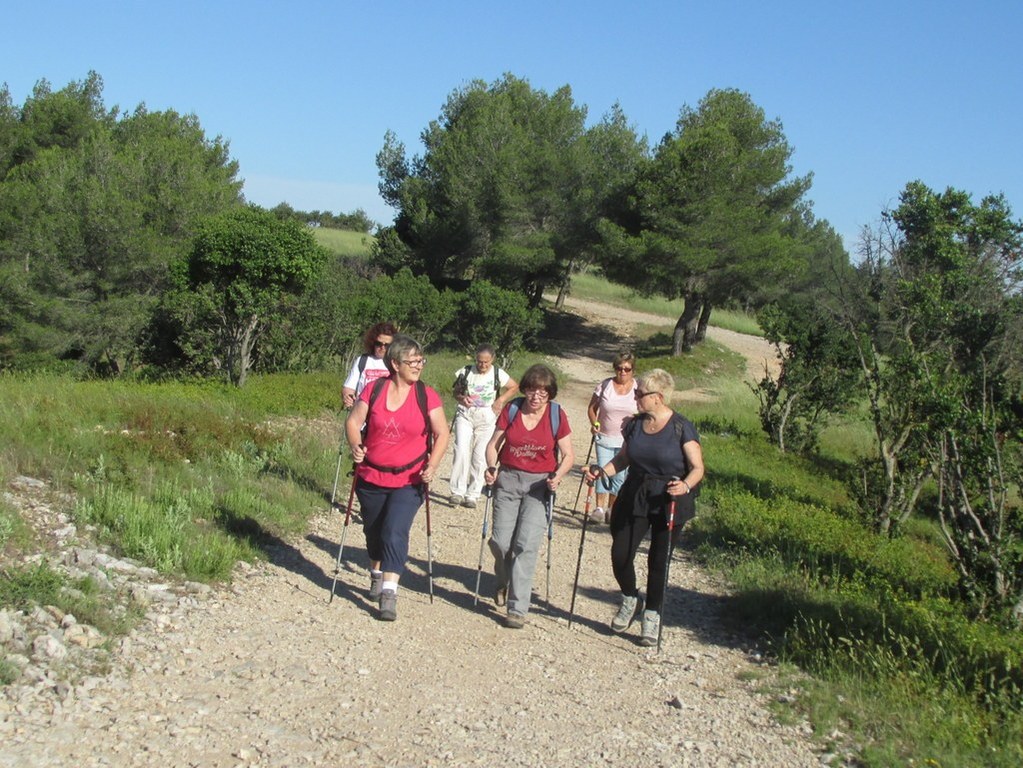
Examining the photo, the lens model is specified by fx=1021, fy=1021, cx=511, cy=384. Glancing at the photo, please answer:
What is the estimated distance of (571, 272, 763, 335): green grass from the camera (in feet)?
156

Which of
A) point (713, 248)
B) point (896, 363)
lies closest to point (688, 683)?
point (896, 363)

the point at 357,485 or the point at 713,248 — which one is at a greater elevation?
→ the point at 713,248

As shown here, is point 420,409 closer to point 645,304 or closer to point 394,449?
point 394,449

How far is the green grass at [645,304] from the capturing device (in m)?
47.7

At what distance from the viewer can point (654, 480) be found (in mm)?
6414

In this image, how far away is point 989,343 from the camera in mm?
10211

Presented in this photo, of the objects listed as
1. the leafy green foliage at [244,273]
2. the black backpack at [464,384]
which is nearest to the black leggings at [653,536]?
the black backpack at [464,384]

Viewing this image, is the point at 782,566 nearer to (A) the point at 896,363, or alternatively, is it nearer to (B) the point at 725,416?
(A) the point at 896,363

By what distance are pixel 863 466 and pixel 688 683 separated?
263 inches

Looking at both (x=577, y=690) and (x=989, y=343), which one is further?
(x=989, y=343)

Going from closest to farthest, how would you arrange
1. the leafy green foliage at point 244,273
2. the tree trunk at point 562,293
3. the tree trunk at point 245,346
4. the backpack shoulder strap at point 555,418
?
the backpack shoulder strap at point 555,418 < the leafy green foliage at point 244,273 < the tree trunk at point 245,346 < the tree trunk at point 562,293

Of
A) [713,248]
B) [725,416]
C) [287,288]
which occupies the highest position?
[713,248]

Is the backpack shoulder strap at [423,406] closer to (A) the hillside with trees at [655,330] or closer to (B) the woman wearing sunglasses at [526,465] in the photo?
(B) the woman wearing sunglasses at [526,465]

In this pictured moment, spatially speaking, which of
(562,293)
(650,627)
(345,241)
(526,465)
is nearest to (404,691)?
(650,627)
